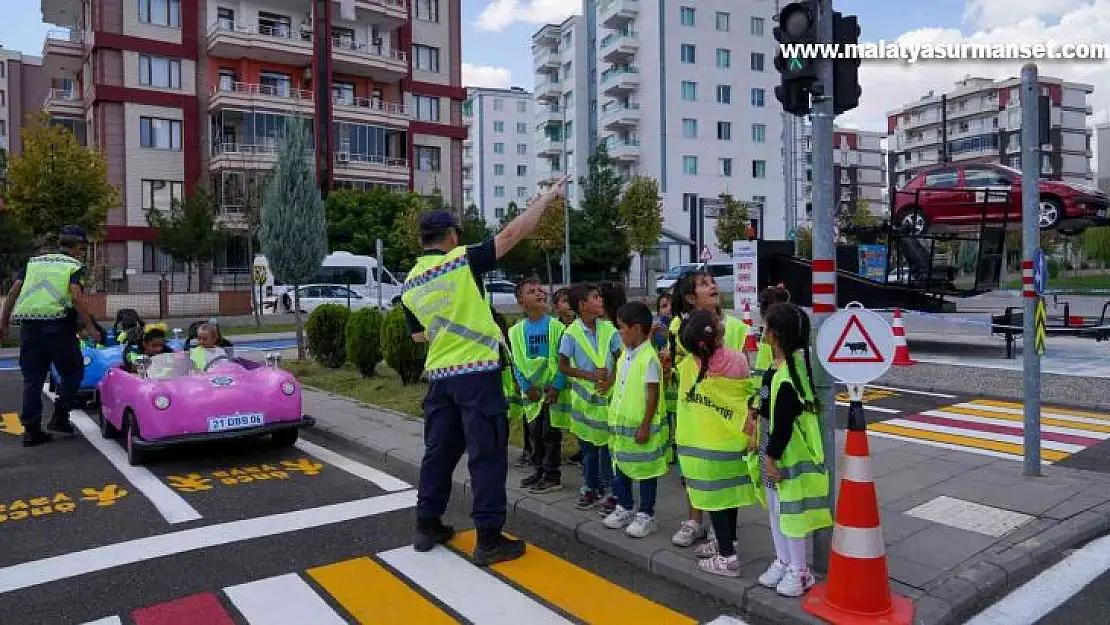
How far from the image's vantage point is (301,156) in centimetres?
A: 1906

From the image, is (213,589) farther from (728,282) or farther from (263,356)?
(728,282)

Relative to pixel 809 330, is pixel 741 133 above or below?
above

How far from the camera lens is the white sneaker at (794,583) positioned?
4.27 m

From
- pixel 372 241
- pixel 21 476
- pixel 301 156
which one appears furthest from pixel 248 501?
pixel 372 241

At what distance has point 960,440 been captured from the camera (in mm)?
8547

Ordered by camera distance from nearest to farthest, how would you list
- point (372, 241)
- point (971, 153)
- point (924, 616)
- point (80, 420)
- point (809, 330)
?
point (924, 616) → point (809, 330) → point (80, 420) → point (372, 241) → point (971, 153)

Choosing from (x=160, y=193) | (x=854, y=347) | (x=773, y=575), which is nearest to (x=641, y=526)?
(x=773, y=575)

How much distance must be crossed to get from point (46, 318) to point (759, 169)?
192 ft

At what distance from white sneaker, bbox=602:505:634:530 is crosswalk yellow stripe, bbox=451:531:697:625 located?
26 centimetres

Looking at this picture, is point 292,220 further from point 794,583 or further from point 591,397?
point 794,583

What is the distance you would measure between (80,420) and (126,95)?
113 feet

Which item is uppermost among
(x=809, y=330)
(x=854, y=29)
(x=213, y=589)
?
(x=854, y=29)

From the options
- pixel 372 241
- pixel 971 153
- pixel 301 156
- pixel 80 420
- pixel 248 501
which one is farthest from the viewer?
pixel 971 153

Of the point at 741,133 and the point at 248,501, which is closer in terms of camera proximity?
the point at 248,501
